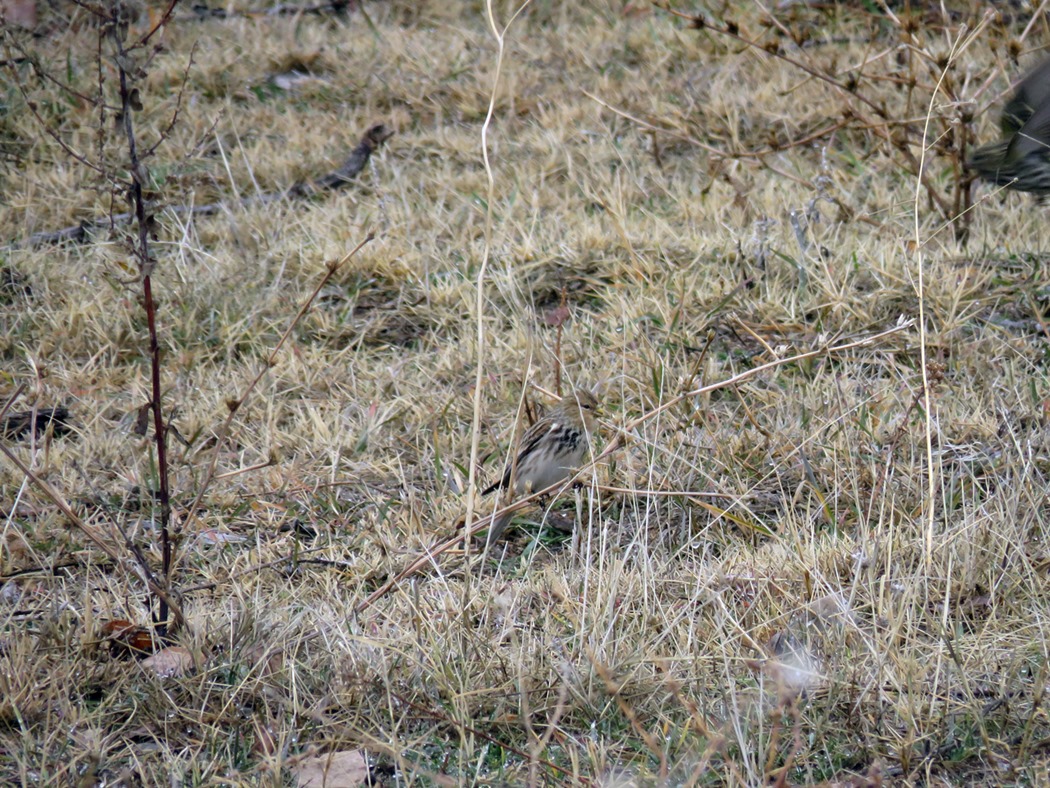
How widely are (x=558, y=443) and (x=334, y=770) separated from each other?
165 cm

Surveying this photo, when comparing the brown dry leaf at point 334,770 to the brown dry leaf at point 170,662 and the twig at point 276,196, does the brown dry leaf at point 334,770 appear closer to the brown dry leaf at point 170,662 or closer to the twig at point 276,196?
the brown dry leaf at point 170,662

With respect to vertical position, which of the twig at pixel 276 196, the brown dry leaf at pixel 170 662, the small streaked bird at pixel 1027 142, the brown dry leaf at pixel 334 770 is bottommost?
the twig at pixel 276 196

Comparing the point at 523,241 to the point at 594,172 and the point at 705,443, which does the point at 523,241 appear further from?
the point at 705,443

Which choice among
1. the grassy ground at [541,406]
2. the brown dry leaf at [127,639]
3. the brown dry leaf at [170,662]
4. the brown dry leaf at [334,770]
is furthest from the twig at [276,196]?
the brown dry leaf at [334,770]

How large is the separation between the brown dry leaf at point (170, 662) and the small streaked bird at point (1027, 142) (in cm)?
282

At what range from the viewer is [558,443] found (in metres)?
3.88

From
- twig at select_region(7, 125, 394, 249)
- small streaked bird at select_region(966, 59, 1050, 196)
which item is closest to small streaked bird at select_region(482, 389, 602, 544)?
small streaked bird at select_region(966, 59, 1050, 196)

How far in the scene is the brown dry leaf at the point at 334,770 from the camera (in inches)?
→ 94.1

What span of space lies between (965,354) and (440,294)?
2.15m

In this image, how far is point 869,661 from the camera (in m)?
2.62

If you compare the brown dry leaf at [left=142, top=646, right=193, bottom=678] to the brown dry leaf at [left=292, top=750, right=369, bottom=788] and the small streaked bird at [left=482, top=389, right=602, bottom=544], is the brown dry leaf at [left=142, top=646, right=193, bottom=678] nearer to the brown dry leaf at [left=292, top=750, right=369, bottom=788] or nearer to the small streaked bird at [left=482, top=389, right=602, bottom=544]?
the brown dry leaf at [left=292, top=750, right=369, bottom=788]

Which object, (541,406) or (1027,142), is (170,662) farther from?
(1027,142)

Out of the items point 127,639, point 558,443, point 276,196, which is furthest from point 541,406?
point 276,196

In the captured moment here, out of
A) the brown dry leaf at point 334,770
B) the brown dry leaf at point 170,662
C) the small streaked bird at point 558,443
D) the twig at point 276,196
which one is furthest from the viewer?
the twig at point 276,196
